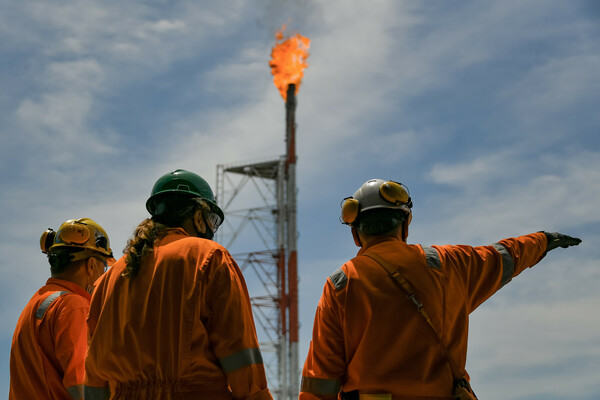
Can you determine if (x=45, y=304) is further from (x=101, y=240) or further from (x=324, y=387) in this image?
(x=324, y=387)

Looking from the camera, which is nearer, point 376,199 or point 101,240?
point 376,199

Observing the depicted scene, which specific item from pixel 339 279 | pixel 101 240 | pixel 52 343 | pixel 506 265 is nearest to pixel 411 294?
pixel 339 279

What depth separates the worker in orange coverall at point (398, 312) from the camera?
4.45 m

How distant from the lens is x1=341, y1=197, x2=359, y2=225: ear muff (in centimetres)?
520

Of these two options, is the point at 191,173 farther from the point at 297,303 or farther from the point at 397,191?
the point at 297,303

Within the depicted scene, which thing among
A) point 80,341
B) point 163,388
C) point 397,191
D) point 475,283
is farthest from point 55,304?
point 475,283

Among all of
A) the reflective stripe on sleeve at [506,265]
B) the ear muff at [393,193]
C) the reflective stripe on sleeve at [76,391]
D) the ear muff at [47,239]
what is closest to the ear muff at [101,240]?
the ear muff at [47,239]

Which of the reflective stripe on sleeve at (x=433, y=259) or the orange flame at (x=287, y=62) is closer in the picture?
the reflective stripe on sleeve at (x=433, y=259)

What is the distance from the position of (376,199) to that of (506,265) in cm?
107

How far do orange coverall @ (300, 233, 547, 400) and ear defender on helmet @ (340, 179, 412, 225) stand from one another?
11.9 inches

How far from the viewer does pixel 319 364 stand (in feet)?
15.5

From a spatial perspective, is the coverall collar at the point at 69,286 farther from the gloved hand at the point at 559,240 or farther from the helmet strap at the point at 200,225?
the gloved hand at the point at 559,240

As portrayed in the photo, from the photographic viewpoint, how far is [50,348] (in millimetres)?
5098

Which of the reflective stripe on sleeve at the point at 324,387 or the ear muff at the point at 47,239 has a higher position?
the ear muff at the point at 47,239
